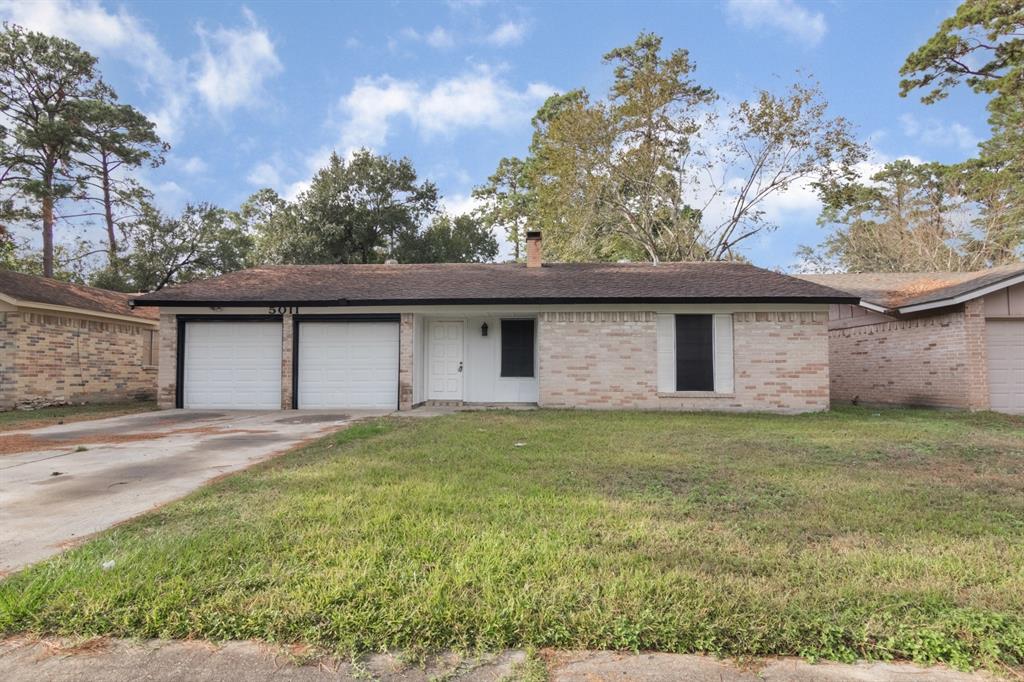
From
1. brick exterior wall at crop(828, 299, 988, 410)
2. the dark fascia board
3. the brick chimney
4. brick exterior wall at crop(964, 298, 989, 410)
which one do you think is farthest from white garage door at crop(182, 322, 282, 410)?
brick exterior wall at crop(964, 298, 989, 410)

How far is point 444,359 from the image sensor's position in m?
12.8

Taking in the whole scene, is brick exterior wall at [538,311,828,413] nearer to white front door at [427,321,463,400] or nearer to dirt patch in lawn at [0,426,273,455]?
white front door at [427,321,463,400]

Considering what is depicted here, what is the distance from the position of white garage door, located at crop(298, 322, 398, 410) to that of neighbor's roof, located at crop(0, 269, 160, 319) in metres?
6.57

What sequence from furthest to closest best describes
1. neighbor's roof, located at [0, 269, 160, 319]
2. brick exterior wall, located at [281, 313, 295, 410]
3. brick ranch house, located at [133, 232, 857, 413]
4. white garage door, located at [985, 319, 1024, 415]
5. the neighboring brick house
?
neighbor's roof, located at [0, 269, 160, 319] → the neighboring brick house → brick exterior wall, located at [281, 313, 295, 410] → brick ranch house, located at [133, 232, 857, 413] → white garage door, located at [985, 319, 1024, 415]

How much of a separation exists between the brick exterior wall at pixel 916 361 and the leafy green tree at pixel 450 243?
19.2 m

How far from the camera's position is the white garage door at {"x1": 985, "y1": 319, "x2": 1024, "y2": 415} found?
11.0 m

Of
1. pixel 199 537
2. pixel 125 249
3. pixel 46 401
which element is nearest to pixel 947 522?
pixel 199 537

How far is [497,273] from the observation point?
13930 mm

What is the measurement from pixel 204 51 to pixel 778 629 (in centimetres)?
1501

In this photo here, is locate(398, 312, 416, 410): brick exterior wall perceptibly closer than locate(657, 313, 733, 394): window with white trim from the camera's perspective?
No

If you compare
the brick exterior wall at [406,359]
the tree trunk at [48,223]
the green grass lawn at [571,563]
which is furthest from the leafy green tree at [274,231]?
the green grass lawn at [571,563]

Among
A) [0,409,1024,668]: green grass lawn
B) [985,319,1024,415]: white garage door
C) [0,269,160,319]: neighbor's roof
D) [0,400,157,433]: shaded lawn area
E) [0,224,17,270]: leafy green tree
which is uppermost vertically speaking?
[0,224,17,270]: leafy green tree

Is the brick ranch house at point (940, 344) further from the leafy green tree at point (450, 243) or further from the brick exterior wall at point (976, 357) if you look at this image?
the leafy green tree at point (450, 243)

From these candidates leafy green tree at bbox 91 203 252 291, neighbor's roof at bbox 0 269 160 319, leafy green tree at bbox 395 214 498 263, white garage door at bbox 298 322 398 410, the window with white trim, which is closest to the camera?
the window with white trim
